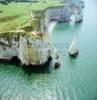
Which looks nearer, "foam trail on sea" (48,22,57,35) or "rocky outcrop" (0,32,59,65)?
"rocky outcrop" (0,32,59,65)

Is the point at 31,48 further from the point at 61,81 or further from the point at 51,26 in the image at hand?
the point at 51,26

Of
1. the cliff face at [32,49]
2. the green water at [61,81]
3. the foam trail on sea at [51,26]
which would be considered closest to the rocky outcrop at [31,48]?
the cliff face at [32,49]

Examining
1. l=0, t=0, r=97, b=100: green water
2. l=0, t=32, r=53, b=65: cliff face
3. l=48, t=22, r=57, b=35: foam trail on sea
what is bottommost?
l=0, t=0, r=97, b=100: green water

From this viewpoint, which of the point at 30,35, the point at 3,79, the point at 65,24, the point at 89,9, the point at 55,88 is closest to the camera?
the point at 55,88

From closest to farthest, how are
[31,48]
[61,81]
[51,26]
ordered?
1. [61,81]
2. [31,48]
3. [51,26]


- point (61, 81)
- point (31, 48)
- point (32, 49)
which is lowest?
point (61, 81)

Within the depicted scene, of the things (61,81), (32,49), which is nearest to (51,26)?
(32,49)

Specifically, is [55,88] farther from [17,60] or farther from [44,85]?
[17,60]

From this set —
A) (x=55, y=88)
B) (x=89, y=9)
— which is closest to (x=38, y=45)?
(x=55, y=88)

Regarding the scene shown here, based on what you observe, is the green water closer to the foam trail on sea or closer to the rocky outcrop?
the rocky outcrop

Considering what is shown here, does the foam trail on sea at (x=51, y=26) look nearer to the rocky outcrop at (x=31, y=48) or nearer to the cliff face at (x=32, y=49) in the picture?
the rocky outcrop at (x=31, y=48)

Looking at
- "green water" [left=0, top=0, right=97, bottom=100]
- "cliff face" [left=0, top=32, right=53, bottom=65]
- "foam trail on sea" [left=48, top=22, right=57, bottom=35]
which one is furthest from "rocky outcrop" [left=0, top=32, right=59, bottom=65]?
"foam trail on sea" [left=48, top=22, right=57, bottom=35]
